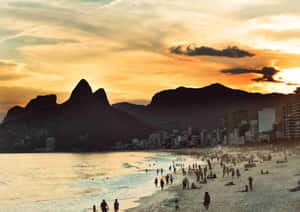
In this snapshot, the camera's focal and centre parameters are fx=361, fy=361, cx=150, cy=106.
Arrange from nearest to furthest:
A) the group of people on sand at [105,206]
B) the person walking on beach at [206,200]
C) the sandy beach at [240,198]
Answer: the sandy beach at [240,198] < the person walking on beach at [206,200] < the group of people on sand at [105,206]

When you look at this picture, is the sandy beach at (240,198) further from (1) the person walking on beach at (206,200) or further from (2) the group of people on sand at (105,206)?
(2) the group of people on sand at (105,206)

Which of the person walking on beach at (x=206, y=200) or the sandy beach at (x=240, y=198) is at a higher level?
the person walking on beach at (x=206, y=200)

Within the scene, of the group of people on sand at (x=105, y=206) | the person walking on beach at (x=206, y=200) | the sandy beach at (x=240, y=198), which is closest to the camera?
the sandy beach at (x=240, y=198)

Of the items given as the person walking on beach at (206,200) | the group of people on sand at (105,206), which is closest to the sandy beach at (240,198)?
the person walking on beach at (206,200)

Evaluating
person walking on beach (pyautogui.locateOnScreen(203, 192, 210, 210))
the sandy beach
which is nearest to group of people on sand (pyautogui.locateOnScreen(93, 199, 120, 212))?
the sandy beach

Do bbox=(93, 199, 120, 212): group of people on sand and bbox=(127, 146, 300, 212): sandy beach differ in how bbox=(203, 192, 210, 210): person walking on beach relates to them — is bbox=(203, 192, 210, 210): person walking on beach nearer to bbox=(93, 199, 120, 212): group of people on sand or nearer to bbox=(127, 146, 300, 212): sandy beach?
bbox=(127, 146, 300, 212): sandy beach

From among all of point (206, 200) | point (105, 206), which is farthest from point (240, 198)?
point (105, 206)

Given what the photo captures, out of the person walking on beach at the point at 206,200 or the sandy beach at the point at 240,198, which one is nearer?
the sandy beach at the point at 240,198

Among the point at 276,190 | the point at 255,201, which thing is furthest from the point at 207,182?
the point at 255,201

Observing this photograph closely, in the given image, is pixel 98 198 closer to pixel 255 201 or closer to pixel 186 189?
pixel 186 189

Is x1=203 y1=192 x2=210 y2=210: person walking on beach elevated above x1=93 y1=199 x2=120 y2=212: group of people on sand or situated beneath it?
elevated above

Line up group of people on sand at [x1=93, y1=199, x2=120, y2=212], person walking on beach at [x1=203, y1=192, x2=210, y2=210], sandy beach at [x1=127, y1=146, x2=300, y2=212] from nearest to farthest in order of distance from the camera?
1. sandy beach at [x1=127, y1=146, x2=300, y2=212]
2. person walking on beach at [x1=203, y1=192, x2=210, y2=210]
3. group of people on sand at [x1=93, y1=199, x2=120, y2=212]
